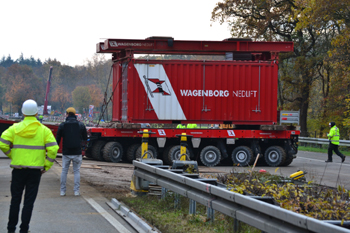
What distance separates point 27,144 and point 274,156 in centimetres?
1354

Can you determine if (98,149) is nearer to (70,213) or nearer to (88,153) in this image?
(88,153)

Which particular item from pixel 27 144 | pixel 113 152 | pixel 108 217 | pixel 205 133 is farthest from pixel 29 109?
pixel 205 133

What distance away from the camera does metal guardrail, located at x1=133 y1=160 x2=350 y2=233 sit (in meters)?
4.19

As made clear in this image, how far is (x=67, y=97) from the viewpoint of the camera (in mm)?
110688

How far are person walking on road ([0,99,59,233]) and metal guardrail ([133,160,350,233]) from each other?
2.10m

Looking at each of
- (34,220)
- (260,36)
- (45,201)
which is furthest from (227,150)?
(260,36)

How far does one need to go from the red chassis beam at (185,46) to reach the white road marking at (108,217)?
29.7 feet

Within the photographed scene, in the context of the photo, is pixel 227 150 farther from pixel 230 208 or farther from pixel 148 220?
pixel 230 208

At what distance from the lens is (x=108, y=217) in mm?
7504

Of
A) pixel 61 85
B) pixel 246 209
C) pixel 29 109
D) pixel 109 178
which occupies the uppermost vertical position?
pixel 61 85

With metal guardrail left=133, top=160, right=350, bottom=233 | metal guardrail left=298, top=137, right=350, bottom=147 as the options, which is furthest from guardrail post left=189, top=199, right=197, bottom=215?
metal guardrail left=298, top=137, right=350, bottom=147

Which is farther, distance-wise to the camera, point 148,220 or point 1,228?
point 148,220

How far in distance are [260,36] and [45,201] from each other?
1003 inches

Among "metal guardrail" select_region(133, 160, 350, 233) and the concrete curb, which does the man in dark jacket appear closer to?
the concrete curb
